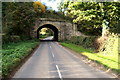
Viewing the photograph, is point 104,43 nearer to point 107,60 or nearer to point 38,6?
point 107,60

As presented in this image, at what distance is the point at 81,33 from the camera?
52312 mm

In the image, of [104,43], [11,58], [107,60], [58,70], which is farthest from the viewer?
[104,43]

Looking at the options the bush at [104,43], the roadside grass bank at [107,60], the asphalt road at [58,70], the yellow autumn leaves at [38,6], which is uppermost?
the yellow autumn leaves at [38,6]

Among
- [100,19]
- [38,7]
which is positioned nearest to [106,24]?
[100,19]

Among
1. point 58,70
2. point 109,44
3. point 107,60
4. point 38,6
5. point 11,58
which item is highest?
point 38,6

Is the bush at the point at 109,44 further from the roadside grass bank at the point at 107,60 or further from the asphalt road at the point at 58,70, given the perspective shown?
the asphalt road at the point at 58,70

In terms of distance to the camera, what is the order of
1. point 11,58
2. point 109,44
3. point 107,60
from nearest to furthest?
point 11,58 → point 107,60 → point 109,44

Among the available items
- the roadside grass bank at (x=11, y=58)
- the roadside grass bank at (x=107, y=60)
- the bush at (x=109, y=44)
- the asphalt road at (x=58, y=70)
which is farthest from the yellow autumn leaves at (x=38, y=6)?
the asphalt road at (x=58, y=70)

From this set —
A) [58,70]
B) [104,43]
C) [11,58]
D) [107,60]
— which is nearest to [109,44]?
[104,43]

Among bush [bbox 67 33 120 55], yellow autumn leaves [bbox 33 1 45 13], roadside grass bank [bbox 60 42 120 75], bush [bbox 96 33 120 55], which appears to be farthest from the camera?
yellow autumn leaves [bbox 33 1 45 13]

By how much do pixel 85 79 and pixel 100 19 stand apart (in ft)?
57.7

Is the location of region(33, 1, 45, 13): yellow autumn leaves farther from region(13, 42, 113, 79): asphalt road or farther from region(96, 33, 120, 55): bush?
region(13, 42, 113, 79): asphalt road


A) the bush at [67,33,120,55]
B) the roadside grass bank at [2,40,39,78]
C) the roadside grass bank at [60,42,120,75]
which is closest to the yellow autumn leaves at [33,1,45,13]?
the bush at [67,33,120,55]

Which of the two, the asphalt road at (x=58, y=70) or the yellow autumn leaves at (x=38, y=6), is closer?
the asphalt road at (x=58, y=70)
